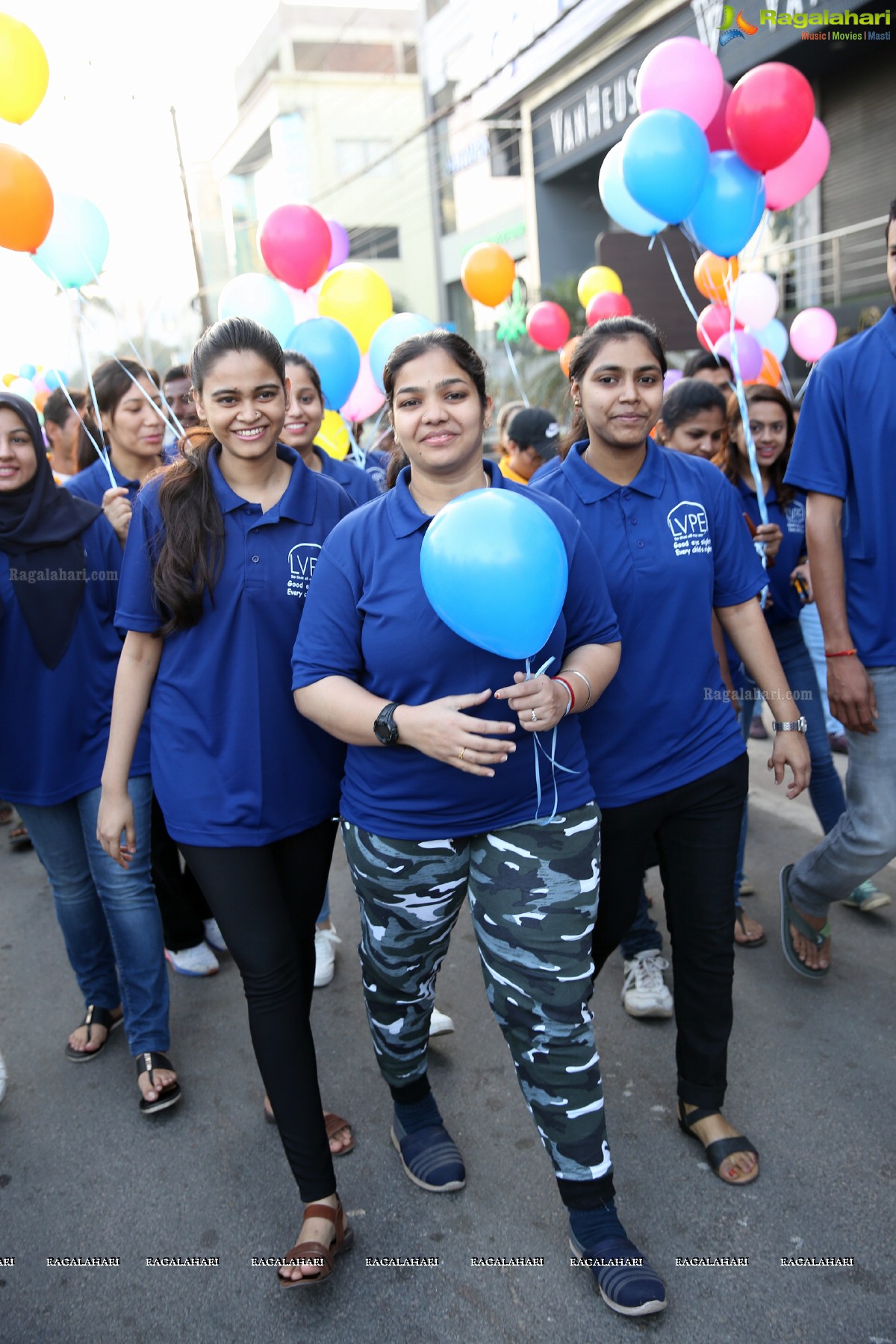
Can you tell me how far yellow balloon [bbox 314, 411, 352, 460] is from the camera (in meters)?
5.75

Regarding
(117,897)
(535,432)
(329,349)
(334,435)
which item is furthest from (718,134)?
(117,897)

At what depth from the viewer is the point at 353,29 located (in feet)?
113

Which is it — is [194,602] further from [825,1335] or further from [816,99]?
[816,99]

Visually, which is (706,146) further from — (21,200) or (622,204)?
(21,200)

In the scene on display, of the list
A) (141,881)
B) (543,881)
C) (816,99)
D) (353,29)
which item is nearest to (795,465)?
(543,881)

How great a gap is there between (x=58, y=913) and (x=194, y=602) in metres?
1.48

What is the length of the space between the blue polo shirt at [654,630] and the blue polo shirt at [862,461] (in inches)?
18.1

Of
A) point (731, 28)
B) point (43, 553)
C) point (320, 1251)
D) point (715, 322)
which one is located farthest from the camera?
point (731, 28)

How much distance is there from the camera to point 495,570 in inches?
67.3

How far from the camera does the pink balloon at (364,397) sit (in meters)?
5.77

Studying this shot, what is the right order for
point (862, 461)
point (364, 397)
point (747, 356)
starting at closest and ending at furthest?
1. point (862, 461)
2. point (747, 356)
3. point (364, 397)

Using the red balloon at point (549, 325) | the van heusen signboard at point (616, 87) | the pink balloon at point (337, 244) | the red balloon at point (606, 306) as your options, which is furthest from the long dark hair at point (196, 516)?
the van heusen signboard at point (616, 87)

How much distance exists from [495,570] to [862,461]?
1.38m

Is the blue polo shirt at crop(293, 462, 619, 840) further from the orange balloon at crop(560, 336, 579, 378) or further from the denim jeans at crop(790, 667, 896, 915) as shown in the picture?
the denim jeans at crop(790, 667, 896, 915)
